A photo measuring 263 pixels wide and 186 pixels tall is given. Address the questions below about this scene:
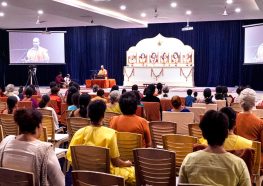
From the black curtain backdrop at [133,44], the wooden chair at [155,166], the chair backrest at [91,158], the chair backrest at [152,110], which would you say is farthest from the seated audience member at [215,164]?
the black curtain backdrop at [133,44]

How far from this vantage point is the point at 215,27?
19.3m

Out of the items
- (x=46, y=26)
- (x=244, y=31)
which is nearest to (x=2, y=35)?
(x=46, y=26)

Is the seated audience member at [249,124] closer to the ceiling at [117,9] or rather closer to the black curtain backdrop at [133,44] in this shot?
the ceiling at [117,9]

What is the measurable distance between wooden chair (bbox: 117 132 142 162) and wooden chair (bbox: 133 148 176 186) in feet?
1.89

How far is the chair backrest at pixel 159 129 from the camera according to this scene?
4.89 m

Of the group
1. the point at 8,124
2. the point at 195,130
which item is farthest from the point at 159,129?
the point at 8,124

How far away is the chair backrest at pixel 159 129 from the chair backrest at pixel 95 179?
102 inches

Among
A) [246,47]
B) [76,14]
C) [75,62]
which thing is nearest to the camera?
[76,14]

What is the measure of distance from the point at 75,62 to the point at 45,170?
18.9 meters

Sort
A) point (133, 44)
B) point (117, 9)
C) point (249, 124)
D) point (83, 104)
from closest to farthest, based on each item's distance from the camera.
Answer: point (249, 124) → point (83, 104) → point (117, 9) → point (133, 44)

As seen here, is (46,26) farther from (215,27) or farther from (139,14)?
(215,27)

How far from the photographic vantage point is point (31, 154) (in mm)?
2799

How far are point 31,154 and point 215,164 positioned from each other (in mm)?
1331

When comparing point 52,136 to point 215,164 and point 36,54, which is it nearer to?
point 215,164
